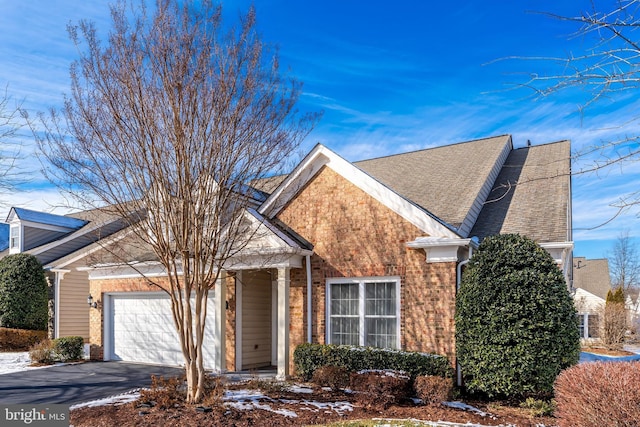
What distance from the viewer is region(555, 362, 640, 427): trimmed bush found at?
5.68m

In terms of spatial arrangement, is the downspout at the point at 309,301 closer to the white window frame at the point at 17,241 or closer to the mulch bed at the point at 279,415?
the mulch bed at the point at 279,415

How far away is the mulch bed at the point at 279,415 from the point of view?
7492 mm

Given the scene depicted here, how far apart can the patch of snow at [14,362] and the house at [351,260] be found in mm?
2944

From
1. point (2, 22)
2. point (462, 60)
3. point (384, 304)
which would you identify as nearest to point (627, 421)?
point (384, 304)

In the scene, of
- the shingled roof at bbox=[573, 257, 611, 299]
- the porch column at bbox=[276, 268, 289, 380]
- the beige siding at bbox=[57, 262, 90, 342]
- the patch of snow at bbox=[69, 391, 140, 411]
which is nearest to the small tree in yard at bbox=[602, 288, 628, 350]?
the shingled roof at bbox=[573, 257, 611, 299]

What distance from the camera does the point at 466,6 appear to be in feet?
25.0

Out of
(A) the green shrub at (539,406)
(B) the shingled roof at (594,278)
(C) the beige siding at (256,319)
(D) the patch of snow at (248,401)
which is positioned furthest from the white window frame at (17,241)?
(B) the shingled roof at (594,278)

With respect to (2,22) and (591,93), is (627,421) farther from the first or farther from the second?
(2,22)

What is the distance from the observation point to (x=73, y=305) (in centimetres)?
1975

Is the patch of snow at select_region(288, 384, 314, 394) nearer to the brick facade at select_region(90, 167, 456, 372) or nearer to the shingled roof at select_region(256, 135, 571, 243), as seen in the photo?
the brick facade at select_region(90, 167, 456, 372)

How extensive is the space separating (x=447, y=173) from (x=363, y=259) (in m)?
5.21

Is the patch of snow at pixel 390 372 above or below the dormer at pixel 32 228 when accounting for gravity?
below

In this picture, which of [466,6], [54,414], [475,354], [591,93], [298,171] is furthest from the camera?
[298,171]

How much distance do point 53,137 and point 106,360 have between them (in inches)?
378
